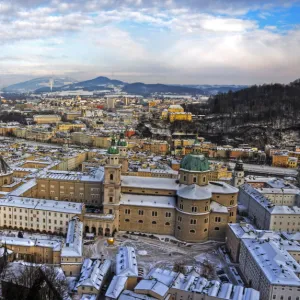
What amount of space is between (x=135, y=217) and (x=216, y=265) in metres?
10.4

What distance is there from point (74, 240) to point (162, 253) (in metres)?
8.45

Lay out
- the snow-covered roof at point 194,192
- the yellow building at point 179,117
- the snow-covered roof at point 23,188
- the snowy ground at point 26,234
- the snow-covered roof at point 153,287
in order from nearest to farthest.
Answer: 1. the snow-covered roof at point 153,287
2. the snowy ground at point 26,234
3. the snow-covered roof at point 194,192
4. the snow-covered roof at point 23,188
5. the yellow building at point 179,117

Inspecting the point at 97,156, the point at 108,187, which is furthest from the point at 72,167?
the point at 108,187

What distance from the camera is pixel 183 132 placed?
4702 inches

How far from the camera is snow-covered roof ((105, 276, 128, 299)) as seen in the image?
2514 cm

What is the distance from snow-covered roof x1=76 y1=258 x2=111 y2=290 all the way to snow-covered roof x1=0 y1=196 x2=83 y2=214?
9179 millimetres

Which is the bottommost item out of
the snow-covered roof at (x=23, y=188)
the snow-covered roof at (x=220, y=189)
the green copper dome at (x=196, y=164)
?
the snow-covered roof at (x=23, y=188)

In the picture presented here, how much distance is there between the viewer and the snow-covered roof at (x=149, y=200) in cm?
3950

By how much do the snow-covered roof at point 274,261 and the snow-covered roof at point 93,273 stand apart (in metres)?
11.6

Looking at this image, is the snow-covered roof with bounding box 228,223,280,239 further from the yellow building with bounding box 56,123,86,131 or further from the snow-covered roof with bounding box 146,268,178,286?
the yellow building with bounding box 56,123,86,131

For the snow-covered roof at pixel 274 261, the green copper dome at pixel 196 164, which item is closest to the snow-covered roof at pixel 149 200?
the green copper dome at pixel 196 164

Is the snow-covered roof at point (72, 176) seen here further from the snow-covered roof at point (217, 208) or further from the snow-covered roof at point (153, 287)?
the snow-covered roof at point (153, 287)

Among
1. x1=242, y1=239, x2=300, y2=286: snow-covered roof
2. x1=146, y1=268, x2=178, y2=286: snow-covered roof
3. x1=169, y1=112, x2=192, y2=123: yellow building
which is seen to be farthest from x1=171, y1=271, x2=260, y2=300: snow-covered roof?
x1=169, y1=112, x2=192, y2=123: yellow building

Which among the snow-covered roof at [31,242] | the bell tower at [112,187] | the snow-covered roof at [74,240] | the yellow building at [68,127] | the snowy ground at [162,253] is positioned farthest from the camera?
the yellow building at [68,127]
